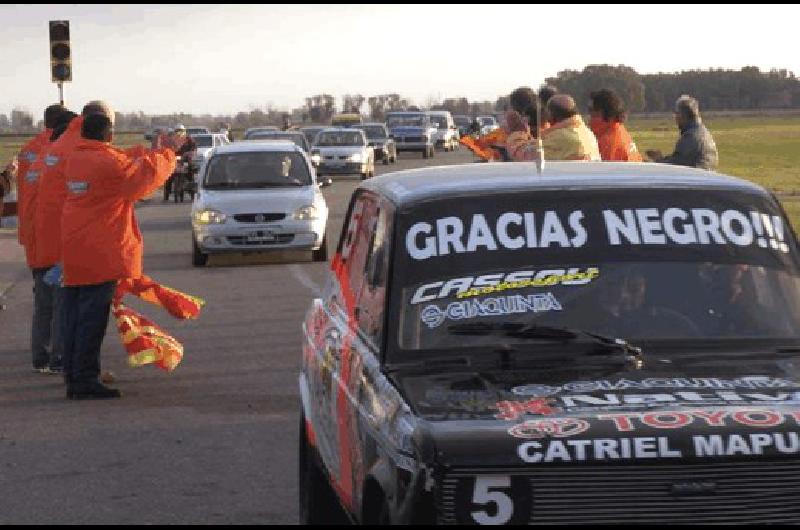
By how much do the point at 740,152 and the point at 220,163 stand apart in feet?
179

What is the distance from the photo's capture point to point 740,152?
74.9 meters

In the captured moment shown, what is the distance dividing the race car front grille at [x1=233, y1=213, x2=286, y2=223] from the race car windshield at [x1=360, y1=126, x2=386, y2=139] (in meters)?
38.3

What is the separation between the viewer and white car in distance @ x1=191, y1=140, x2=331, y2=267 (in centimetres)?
2189

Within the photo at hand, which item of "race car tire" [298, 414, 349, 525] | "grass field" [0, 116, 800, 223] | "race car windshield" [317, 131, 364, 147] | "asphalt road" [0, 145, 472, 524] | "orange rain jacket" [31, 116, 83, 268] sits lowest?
"grass field" [0, 116, 800, 223]

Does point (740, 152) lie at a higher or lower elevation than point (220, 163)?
lower

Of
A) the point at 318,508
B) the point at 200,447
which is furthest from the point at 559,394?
the point at 200,447

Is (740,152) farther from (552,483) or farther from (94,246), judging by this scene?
(552,483)

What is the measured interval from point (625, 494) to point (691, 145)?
29.0 ft

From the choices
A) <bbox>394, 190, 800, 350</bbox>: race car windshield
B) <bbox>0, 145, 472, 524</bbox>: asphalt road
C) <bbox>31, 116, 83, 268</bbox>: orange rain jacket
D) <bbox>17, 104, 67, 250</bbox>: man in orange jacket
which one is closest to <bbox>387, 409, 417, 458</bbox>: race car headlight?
<bbox>394, 190, 800, 350</bbox>: race car windshield

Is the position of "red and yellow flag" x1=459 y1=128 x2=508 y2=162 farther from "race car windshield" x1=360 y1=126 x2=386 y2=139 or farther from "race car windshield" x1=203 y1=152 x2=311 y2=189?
"race car windshield" x1=360 y1=126 x2=386 y2=139

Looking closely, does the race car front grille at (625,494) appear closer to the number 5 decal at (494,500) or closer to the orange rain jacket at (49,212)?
the number 5 decal at (494,500)

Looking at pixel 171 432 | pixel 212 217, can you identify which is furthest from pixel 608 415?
pixel 212 217

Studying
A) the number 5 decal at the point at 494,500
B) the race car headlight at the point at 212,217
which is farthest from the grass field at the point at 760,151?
the number 5 decal at the point at 494,500

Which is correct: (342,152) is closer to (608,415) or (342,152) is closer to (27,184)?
(27,184)
